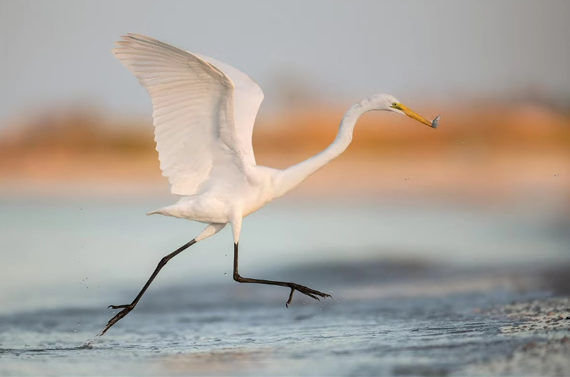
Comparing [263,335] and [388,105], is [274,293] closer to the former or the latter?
[263,335]

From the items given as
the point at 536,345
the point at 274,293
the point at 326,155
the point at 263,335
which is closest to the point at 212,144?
the point at 326,155

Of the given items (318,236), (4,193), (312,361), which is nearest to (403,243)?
(318,236)

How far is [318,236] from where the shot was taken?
2019cm

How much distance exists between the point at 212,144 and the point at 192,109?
48cm

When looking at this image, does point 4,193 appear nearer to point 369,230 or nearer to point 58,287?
point 369,230

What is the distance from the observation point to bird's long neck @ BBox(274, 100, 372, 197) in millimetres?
9438

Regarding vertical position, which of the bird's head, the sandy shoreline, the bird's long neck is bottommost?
the sandy shoreline

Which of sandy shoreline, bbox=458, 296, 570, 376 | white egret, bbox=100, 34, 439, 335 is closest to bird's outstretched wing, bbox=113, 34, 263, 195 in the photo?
white egret, bbox=100, 34, 439, 335

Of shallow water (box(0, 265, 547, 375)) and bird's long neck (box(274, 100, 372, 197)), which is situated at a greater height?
bird's long neck (box(274, 100, 372, 197))

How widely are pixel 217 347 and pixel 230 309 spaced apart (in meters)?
3.16

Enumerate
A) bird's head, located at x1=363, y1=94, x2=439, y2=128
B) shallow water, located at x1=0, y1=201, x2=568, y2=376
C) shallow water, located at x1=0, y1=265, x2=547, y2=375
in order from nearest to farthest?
shallow water, located at x1=0, y1=265, x2=547, y2=375 → shallow water, located at x1=0, y1=201, x2=568, y2=376 → bird's head, located at x1=363, y1=94, x2=439, y2=128

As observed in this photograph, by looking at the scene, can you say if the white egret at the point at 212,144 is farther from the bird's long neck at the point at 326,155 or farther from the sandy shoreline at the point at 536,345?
the sandy shoreline at the point at 536,345

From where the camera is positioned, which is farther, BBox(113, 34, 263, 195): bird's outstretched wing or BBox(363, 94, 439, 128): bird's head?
BBox(363, 94, 439, 128): bird's head

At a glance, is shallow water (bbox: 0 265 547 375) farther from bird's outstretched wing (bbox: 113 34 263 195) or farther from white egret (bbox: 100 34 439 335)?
bird's outstretched wing (bbox: 113 34 263 195)
